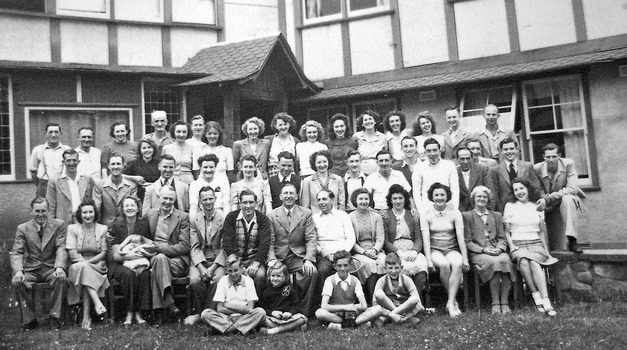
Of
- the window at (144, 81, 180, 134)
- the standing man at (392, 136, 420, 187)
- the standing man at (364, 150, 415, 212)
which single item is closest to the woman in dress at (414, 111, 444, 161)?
the standing man at (392, 136, 420, 187)

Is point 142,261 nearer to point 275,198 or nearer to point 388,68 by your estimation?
point 275,198

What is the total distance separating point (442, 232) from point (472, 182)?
982 millimetres

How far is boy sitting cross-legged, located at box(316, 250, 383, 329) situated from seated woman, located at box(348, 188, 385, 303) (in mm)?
437

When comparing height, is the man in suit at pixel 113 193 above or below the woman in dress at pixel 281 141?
below

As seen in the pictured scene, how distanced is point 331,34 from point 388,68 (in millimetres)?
1568

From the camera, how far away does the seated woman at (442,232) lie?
7.34 metres

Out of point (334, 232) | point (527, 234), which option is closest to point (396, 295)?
point (334, 232)

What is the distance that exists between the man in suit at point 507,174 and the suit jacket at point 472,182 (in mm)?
78

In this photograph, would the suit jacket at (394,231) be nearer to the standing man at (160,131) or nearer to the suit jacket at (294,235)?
the suit jacket at (294,235)

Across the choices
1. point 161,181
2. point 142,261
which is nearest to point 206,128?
point 161,181

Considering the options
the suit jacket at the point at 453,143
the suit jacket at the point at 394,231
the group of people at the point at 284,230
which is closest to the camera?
the group of people at the point at 284,230

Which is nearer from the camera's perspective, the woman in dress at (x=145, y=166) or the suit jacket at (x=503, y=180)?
the suit jacket at (x=503, y=180)

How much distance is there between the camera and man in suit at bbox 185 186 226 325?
7.13 metres

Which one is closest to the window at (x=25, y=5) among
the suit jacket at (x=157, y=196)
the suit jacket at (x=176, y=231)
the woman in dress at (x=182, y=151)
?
the woman in dress at (x=182, y=151)
